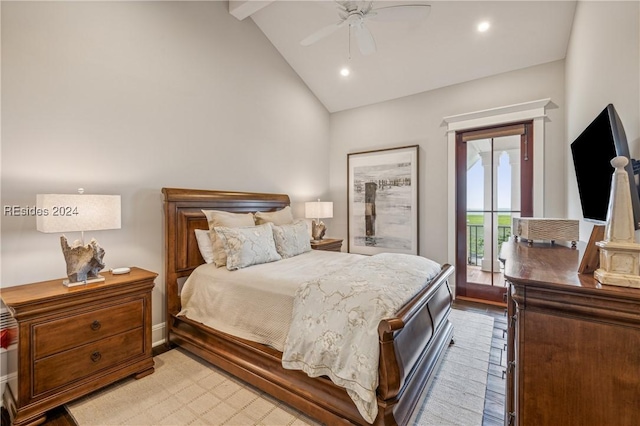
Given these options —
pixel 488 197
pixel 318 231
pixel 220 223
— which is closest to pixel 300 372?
pixel 220 223

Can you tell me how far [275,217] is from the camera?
11.8 feet

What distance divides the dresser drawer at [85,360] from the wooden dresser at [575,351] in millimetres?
2508

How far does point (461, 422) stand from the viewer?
179cm

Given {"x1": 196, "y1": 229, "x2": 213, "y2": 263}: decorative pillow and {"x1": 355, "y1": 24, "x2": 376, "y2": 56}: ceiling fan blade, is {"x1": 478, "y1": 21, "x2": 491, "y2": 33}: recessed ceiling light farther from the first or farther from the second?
{"x1": 196, "y1": 229, "x2": 213, "y2": 263}: decorative pillow

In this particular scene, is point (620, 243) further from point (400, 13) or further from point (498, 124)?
point (498, 124)

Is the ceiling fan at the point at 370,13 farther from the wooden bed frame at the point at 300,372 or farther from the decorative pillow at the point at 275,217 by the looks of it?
the wooden bed frame at the point at 300,372

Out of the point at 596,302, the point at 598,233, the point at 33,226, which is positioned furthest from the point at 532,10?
the point at 33,226

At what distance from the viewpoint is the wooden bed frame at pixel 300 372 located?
1547 millimetres

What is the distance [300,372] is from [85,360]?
1.51 meters

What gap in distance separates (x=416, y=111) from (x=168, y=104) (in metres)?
3.36

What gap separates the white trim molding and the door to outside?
7cm

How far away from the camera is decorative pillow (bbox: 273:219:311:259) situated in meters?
3.14

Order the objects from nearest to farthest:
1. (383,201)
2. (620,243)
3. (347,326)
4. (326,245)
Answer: (620,243) → (347,326) → (326,245) → (383,201)

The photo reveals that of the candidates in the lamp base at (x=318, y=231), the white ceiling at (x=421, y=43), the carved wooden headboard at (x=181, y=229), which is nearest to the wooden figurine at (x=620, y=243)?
the white ceiling at (x=421, y=43)
